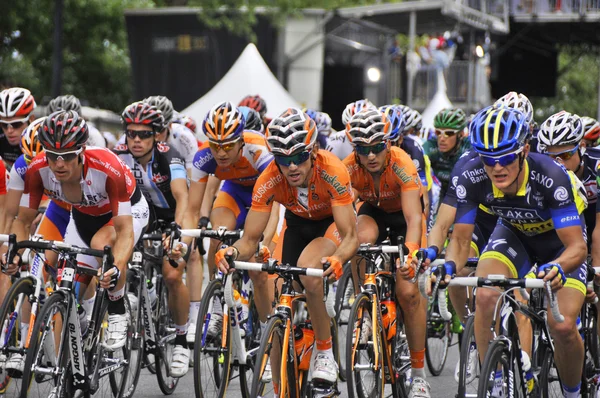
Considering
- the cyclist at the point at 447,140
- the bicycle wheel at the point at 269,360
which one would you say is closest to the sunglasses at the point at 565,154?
the bicycle wheel at the point at 269,360

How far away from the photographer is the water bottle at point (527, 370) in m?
5.77

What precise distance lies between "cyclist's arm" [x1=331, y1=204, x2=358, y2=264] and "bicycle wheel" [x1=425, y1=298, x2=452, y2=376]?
2.80 m

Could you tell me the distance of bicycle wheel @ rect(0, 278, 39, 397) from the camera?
21.6 ft

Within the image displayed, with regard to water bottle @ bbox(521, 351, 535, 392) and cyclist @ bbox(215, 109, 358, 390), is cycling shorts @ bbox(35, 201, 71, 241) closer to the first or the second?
cyclist @ bbox(215, 109, 358, 390)

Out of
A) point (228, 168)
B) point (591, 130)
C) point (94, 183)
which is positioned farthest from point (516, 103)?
point (94, 183)

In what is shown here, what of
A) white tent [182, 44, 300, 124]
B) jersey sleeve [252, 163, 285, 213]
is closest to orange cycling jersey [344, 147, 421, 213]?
jersey sleeve [252, 163, 285, 213]

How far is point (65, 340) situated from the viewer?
20.6 ft

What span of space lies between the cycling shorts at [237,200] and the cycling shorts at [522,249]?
8.82 feet

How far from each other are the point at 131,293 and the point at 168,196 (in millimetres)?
1247

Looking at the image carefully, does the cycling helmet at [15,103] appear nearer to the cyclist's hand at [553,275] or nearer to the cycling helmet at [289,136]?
the cycling helmet at [289,136]

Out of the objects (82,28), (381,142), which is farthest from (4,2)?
(381,142)

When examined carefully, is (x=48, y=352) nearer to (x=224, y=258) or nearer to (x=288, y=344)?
(x=224, y=258)

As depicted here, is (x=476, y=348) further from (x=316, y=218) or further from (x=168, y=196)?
(x=168, y=196)

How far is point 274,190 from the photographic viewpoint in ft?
22.6
